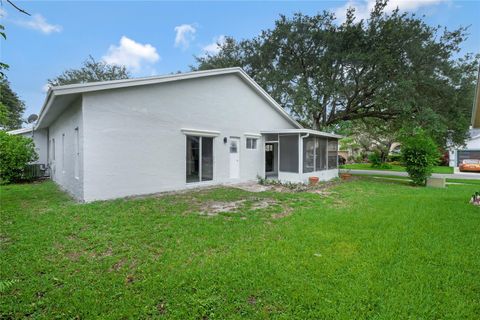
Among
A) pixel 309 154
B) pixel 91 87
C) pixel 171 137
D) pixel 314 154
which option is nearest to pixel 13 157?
pixel 91 87

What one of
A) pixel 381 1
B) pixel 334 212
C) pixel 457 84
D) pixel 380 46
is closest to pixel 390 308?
pixel 334 212

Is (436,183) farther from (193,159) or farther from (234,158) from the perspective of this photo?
(193,159)

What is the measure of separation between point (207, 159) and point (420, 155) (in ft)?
34.2

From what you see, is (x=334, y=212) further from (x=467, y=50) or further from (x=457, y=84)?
(x=467, y=50)

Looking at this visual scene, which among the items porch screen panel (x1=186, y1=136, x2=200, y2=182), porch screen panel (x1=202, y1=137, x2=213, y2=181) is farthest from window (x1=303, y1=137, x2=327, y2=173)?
porch screen panel (x1=186, y1=136, x2=200, y2=182)

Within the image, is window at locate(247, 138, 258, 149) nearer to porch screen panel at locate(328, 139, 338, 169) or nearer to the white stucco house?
the white stucco house

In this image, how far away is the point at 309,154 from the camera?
12.6 meters

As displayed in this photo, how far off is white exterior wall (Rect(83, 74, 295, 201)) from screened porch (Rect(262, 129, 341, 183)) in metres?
1.93

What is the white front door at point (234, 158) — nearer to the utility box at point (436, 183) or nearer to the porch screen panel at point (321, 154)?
the porch screen panel at point (321, 154)

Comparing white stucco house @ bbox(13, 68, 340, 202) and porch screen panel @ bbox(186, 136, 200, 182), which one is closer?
white stucco house @ bbox(13, 68, 340, 202)

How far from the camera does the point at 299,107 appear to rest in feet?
50.1

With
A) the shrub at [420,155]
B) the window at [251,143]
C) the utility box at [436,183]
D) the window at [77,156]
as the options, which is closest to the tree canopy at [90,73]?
the window at [251,143]

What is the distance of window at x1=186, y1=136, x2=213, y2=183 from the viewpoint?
32.3 ft

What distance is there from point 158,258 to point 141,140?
18.2ft
